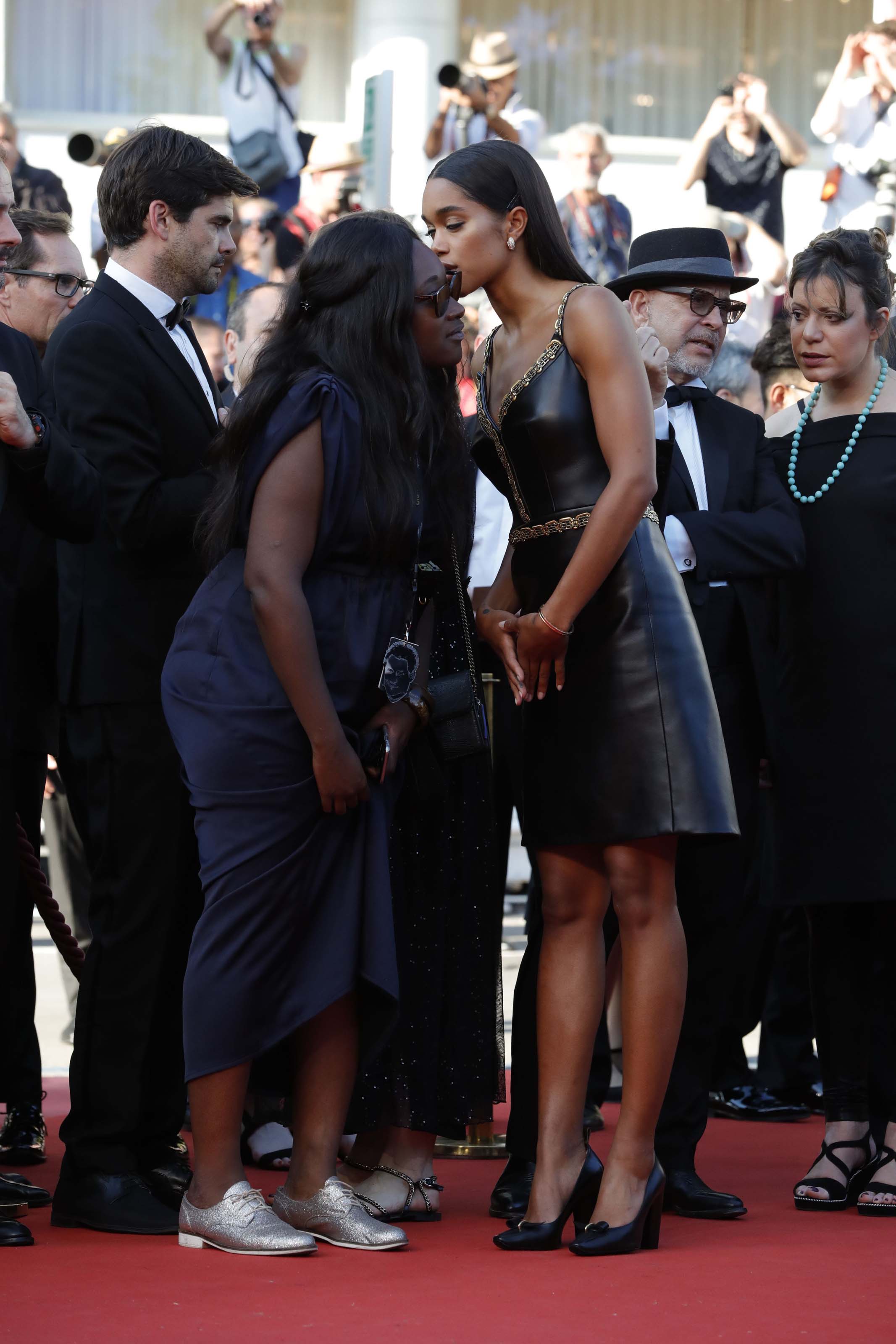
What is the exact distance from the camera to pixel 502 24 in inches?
627

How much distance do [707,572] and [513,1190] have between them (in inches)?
50.9

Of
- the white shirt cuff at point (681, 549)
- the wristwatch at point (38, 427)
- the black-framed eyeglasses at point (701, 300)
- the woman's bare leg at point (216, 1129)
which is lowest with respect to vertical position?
the woman's bare leg at point (216, 1129)

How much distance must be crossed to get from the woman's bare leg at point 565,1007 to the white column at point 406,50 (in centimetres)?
1119

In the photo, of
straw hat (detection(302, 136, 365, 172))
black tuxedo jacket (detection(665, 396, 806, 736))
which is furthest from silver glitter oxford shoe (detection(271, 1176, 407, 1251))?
straw hat (detection(302, 136, 365, 172))

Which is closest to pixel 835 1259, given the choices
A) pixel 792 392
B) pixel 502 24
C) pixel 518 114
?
pixel 792 392

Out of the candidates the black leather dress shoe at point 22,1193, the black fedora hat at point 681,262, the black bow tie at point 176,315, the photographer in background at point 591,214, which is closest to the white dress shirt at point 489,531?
the black fedora hat at point 681,262

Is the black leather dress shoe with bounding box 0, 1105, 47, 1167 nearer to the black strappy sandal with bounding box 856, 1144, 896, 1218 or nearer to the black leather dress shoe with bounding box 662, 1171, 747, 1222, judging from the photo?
the black leather dress shoe with bounding box 662, 1171, 747, 1222

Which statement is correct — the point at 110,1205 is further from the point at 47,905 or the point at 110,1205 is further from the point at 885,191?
the point at 885,191

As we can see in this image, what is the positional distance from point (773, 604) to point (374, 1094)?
142 cm

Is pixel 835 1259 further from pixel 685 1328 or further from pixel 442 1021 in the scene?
pixel 442 1021

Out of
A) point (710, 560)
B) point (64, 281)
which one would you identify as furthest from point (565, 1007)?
point (64, 281)

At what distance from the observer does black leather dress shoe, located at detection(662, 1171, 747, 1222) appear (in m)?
3.78

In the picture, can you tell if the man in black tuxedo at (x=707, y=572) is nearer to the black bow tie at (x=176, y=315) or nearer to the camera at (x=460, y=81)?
the black bow tie at (x=176, y=315)

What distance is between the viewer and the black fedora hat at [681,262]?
13.6ft
